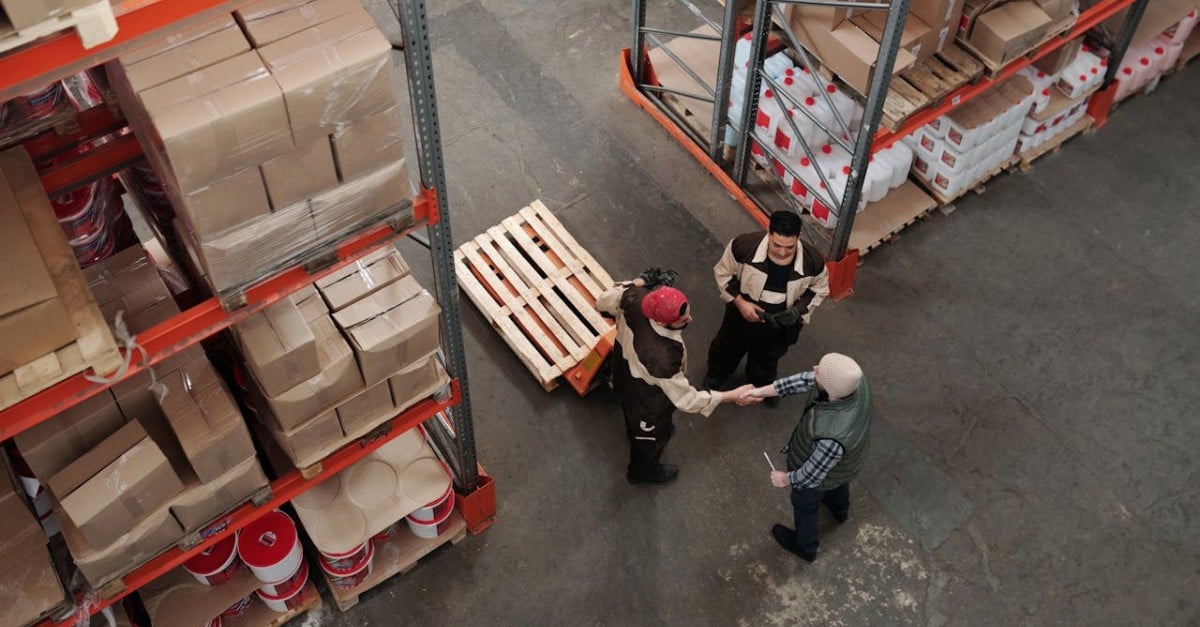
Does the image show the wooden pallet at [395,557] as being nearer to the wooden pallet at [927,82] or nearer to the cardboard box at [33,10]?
the wooden pallet at [927,82]

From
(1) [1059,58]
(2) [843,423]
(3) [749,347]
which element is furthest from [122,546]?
(1) [1059,58]

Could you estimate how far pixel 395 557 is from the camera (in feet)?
22.1

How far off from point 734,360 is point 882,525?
1538mm

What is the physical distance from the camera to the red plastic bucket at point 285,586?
6.33 metres

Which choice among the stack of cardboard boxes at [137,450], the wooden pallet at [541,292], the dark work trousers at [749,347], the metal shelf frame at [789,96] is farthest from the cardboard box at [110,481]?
the metal shelf frame at [789,96]

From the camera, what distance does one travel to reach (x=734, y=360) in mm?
7691

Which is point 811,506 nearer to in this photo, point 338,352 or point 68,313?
point 338,352

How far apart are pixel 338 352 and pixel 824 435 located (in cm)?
276

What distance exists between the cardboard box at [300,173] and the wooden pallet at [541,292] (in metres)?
3.41

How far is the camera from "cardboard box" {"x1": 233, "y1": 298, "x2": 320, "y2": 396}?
189 inches

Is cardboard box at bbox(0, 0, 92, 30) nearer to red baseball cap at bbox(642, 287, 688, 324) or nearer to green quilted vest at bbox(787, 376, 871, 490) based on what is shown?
red baseball cap at bbox(642, 287, 688, 324)

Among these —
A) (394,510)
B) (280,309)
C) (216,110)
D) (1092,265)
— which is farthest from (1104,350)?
(216,110)

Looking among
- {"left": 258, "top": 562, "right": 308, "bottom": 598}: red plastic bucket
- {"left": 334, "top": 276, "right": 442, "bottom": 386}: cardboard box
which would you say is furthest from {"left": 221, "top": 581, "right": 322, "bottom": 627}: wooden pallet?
{"left": 334, "top": 276, "right": 442, "bottom": 386}: cardboard box

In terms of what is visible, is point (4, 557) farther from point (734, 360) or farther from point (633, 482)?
point (734, 360)
